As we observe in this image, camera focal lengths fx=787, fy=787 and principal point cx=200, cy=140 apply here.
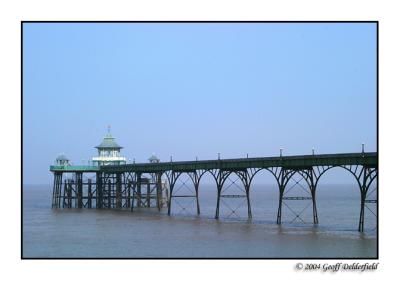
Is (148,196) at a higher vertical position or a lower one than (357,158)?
lower

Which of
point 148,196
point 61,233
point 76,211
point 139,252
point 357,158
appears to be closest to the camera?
point 139,252

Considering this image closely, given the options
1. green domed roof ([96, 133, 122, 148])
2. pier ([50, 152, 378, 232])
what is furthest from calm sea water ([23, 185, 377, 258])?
green domed roof ([96, 133, 122, 148])

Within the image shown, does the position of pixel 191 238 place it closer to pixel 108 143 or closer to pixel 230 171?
pixel 230 171

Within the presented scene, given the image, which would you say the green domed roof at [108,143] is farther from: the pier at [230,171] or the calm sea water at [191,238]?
the calm sea water at [191,238]

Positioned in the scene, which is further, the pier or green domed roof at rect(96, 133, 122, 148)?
green domed roof at rect(96, 133, 122, 148)

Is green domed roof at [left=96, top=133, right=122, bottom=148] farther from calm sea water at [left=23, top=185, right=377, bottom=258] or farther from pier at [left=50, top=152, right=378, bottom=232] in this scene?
calm sea water at [left=23, top=185, right=377, bottom=258]

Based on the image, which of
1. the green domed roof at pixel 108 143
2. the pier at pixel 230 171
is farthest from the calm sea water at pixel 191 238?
the green domed roof at pixel 108 143

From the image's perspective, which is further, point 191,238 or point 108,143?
point 108,143

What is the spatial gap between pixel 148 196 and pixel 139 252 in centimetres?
5383

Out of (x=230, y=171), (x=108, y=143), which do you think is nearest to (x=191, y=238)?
(x=230, y=171)

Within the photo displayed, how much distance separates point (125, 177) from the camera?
106m
